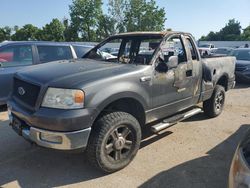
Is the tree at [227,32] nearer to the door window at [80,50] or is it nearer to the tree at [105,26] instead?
the tree at [105,26]

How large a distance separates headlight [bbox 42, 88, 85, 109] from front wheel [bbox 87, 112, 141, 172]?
1.42 feet

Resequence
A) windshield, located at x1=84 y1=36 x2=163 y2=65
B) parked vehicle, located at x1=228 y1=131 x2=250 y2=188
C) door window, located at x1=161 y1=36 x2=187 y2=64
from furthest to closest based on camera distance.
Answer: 1. door window, located at x1=161 y1=36 x2=187 y2=64
2. windshield, located at x1=84 y1=36 x2=163 y2=65
3. parked vehicle, located at x1=228 y1=131 x2=250 y2=188

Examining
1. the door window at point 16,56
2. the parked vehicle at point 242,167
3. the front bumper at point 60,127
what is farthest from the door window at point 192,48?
the door window at point 16,56

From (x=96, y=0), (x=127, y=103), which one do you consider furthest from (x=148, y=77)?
(x=96, y=0)

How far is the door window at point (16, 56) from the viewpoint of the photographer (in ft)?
22.0

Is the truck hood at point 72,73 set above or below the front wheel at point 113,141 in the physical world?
above

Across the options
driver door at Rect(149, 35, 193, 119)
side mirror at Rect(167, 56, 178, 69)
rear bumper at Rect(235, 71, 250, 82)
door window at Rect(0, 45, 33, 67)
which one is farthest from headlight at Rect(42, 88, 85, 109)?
rear bumper at Rect(235, 71, 250, 82)

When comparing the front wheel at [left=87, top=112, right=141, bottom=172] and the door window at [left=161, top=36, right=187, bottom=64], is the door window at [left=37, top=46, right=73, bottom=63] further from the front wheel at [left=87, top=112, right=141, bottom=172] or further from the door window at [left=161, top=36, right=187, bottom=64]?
the front wheel at [left=87, top=112, right=141, bottom=172]

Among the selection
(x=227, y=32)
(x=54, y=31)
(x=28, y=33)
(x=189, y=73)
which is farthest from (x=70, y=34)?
(x=189, y=73)

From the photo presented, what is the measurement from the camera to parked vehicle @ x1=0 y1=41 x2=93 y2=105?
6.58m

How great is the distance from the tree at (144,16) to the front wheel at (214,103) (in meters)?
51.9

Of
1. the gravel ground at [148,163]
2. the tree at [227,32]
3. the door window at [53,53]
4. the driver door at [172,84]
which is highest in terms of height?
the tree at [227,32]

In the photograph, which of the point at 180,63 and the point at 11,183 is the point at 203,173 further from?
the point at 11,183

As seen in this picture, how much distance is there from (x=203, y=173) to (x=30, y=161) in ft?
8.16
